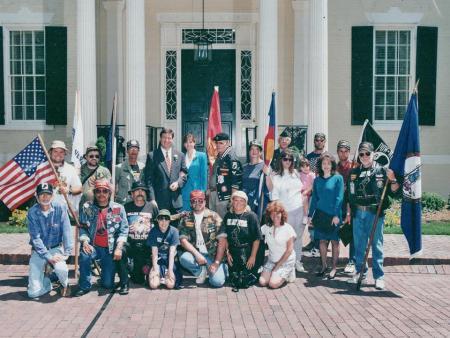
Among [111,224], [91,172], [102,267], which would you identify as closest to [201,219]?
[111,224]

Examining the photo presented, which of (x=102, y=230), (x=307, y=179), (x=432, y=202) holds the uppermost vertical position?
(x=307, y=179)

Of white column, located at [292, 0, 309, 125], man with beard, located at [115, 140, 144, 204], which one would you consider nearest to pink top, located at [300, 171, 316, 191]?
man with beard, located at [115, 140, 144, 204]

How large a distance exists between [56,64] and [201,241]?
8245 millimetres

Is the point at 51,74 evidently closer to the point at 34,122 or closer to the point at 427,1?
the point at 34,122

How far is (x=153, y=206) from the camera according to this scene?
8.72 metres

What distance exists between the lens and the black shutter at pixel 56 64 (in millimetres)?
15344

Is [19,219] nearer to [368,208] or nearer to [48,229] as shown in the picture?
[48,229]

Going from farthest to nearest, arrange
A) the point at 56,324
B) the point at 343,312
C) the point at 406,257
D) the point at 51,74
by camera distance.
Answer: the point at 51,74 < the point at 406,257 < the point at 343,312 < the point at 56,324

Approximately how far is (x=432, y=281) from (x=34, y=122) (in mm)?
10465

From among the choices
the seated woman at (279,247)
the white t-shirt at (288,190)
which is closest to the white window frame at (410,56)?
the white t-shirt at (288,190)

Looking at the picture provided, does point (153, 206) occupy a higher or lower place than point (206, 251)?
higher

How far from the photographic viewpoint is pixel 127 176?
370 inches

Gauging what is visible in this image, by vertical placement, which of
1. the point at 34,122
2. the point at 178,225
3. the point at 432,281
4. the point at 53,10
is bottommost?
the point at 432,281

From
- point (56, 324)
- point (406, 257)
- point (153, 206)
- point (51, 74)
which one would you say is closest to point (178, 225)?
point (153, 206)
